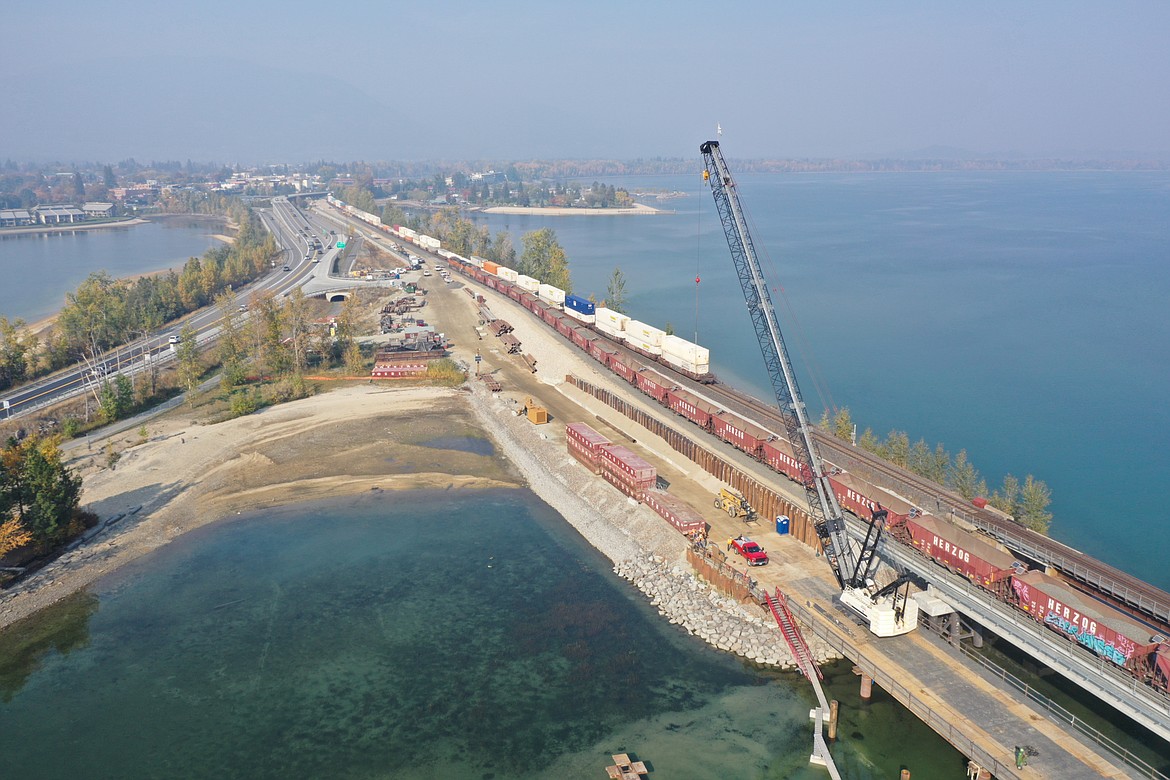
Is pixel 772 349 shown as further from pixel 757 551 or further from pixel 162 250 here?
pixel 162 250

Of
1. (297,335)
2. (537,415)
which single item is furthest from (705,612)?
(297,335)

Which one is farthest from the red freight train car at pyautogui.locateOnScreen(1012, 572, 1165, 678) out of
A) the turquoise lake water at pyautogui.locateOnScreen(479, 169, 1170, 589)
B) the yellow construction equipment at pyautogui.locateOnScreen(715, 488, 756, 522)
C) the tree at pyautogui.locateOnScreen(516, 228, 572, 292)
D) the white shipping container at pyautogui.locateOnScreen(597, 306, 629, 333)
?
the tree at pyautogui.locateOnScreen(516, 228, 572, 292)

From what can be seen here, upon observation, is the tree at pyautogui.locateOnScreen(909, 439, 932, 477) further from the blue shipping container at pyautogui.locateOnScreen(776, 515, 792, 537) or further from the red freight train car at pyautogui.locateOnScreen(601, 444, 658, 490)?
the red freight train car at pyautogui.locateOnScreen(601, 444, 658, 490)

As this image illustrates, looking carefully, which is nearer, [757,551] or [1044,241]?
[757,551]

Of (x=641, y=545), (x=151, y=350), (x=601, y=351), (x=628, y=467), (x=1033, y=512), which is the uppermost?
(x=601, y=351)

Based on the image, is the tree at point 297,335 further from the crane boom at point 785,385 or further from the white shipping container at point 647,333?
the crane boom at point 785,385

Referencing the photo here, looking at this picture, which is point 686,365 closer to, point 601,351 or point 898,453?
point 601,351

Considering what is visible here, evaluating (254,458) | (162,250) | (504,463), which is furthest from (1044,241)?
(162,250)
